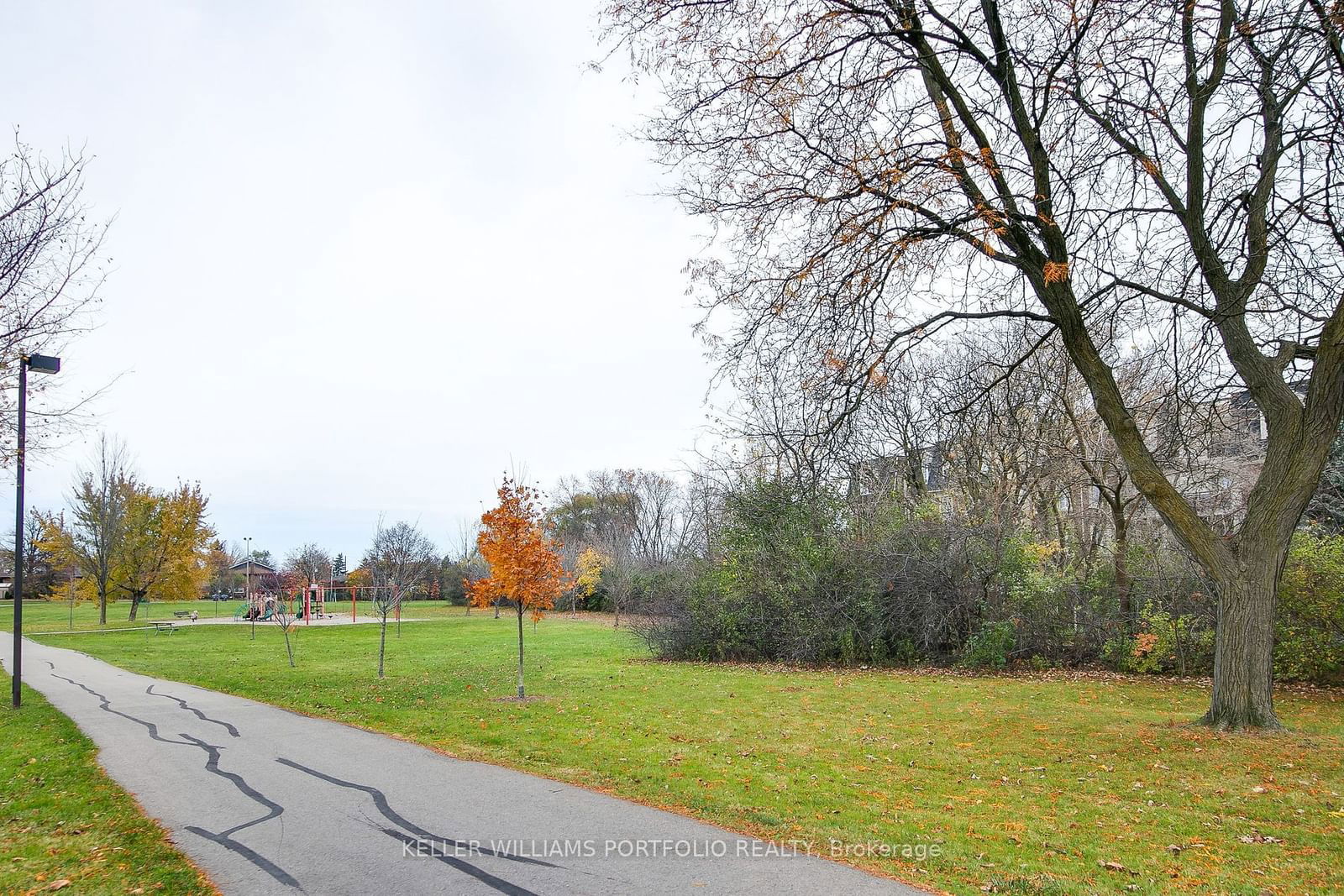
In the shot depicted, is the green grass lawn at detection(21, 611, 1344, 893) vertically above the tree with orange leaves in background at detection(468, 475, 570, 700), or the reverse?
the tree with orange leaves in background at detection(468, 475, 570, 700)

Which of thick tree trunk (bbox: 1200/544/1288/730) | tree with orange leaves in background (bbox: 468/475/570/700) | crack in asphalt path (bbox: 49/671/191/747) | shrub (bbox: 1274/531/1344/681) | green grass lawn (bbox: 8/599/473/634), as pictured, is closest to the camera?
thick tree trunk (bbox: 1200/544/1288/730)

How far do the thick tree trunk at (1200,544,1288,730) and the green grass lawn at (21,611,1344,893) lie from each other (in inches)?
13.5

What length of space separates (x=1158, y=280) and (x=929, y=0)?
426cm

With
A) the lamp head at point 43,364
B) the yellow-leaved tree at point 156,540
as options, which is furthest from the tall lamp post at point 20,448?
the yellow-leaved tree at point 156,540

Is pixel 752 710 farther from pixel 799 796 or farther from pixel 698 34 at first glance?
pixel 698 34

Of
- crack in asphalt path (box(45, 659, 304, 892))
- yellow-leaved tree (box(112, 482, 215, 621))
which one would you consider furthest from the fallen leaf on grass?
yellow-leaved tree (box(112, 482, 215, 621))

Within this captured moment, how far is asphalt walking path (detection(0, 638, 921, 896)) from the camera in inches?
182

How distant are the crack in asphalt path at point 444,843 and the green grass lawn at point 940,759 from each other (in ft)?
4.88

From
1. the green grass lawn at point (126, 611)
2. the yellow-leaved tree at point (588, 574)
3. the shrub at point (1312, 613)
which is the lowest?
the green grass lawn at point (126, 611)

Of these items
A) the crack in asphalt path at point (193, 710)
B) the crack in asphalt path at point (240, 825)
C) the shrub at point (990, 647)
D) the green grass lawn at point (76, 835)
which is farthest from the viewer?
the shrub at point (990, 647)

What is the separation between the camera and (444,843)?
5305mm

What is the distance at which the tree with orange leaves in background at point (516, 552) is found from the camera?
13062 mm

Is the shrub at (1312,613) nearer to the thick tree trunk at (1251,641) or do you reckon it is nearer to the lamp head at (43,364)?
the thick tree trunk at (1251,641)

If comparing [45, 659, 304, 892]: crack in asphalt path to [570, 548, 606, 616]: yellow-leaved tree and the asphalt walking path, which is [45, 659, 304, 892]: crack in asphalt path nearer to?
the asphalt walking path
